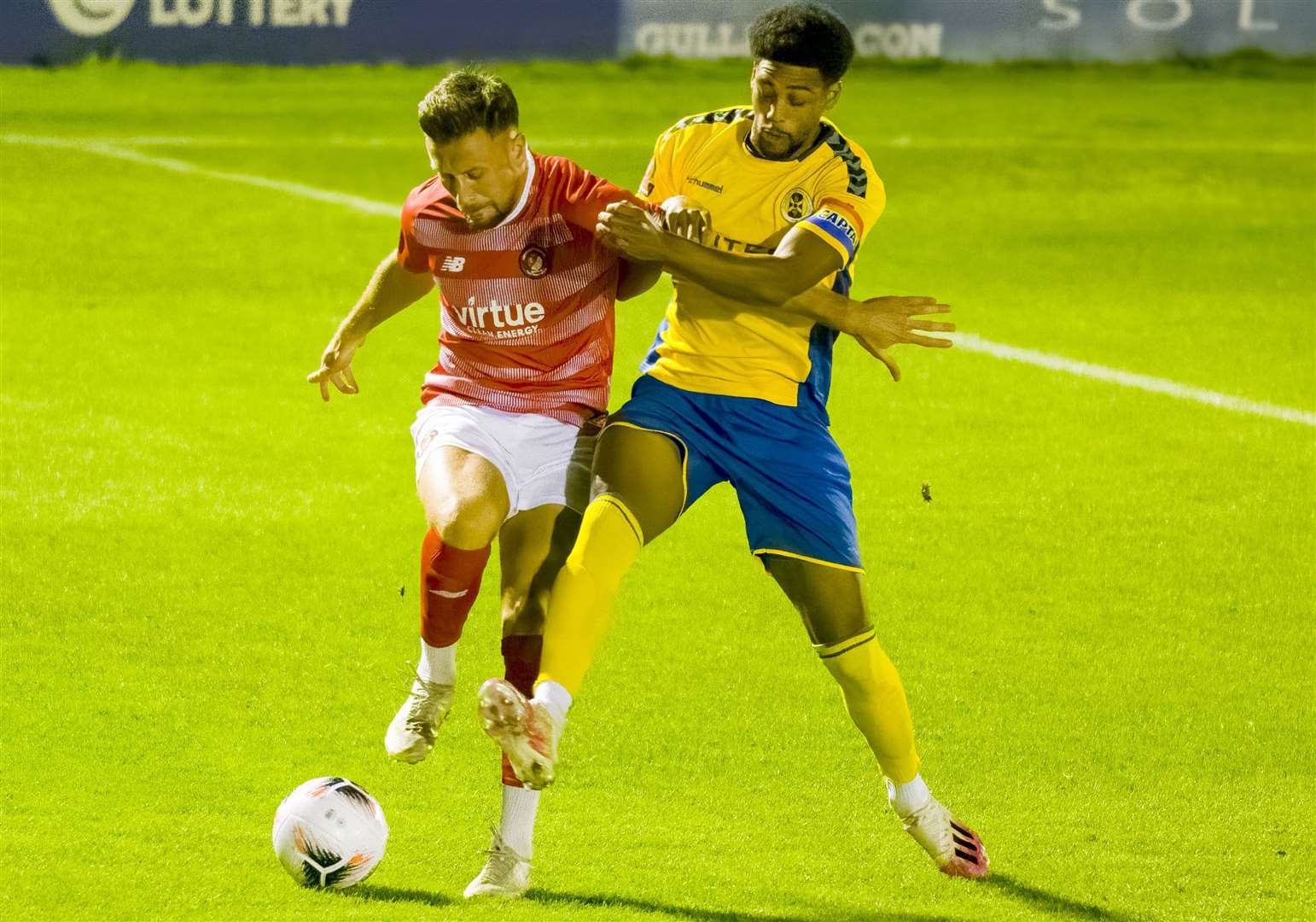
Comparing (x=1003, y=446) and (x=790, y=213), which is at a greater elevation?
(x=790, y=213)

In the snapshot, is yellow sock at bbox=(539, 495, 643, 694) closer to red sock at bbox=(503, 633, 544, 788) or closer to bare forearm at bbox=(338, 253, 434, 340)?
red sock at bbox=(503, 633, 544, 788)

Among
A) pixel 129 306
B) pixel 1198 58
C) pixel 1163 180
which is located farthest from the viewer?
pixel 1198 58

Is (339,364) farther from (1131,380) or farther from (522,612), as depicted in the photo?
(1131,380)

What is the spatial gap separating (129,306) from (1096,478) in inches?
268

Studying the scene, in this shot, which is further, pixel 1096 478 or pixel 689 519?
pixel 1096 478

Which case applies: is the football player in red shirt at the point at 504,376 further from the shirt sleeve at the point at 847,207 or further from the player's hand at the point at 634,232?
the shirt sleeve at the point at 847,207

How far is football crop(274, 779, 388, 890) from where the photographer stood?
5.14 meters

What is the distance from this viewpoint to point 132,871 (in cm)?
524

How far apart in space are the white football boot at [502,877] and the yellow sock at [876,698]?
1010mm

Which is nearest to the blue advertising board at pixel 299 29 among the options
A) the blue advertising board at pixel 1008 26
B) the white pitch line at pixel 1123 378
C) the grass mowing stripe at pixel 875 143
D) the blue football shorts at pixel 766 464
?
the blue advertising board at pixel 1008 26

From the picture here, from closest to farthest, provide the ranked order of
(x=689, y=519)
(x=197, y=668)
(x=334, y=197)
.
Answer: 1. (x=197, y=668)
2. (x=689, y=519)
3. (x=334, y=197)

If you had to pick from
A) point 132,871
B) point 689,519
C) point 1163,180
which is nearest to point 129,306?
point 689,519

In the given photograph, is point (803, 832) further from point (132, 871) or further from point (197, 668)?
point (197, 668)

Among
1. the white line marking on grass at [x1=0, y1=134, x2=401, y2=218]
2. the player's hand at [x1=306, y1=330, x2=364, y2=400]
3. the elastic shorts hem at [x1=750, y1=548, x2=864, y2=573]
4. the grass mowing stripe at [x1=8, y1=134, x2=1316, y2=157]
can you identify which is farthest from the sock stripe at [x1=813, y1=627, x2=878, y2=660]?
the grass mowing stripe at [x1=8, y1=134, x2=1316, y2=157]
